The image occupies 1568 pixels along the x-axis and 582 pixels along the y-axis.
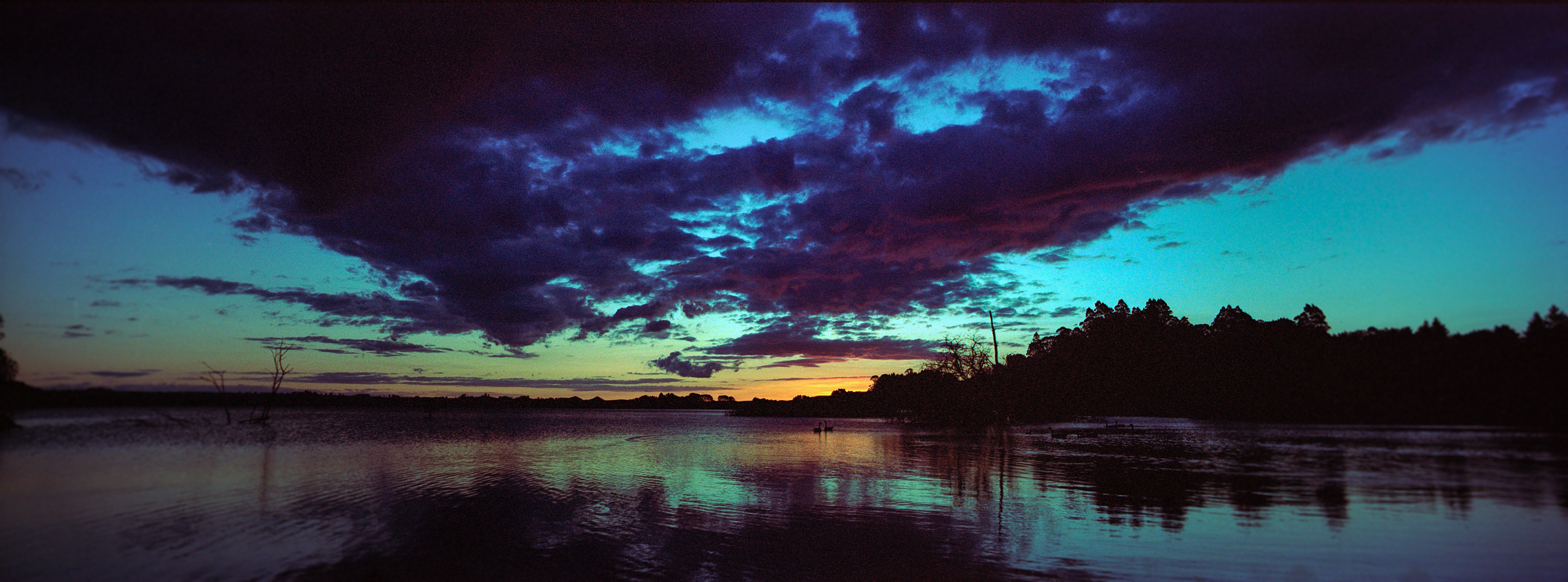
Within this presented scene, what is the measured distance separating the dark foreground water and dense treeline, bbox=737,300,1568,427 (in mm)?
1018

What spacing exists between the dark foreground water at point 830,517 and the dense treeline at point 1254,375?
102cm

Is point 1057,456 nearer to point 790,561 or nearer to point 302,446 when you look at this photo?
point 790,561

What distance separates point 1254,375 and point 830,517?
85.2ft

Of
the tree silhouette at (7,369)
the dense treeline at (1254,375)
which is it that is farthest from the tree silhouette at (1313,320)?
the tree silhouette at (7,369)

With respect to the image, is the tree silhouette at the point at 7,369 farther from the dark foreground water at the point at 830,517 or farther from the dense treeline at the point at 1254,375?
the dense treeline at the point at 1254,375

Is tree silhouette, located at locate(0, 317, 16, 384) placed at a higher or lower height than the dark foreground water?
higher

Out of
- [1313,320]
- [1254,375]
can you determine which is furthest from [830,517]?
[1254,375]

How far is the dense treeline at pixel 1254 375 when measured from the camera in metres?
12.5

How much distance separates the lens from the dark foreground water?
40.8ft

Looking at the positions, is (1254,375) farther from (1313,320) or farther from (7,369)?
(7,369)

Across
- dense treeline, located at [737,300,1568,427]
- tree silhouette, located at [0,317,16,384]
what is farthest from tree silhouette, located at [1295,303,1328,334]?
tree silhouette, located at [0,317,16,384]

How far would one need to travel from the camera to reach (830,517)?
1800 centimetres

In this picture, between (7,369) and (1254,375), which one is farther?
(1254,375)

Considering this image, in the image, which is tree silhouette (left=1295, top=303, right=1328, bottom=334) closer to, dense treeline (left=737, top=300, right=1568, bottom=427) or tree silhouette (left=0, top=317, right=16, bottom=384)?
dense treeline (left=737, top=300, right=1568, bottom=427)
